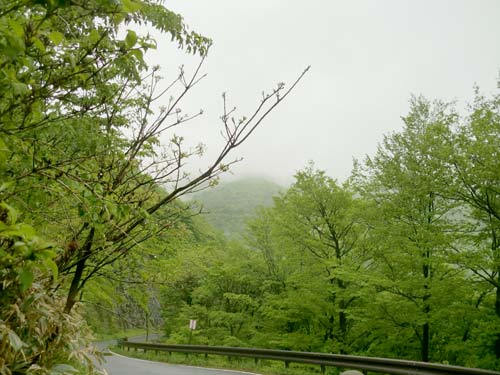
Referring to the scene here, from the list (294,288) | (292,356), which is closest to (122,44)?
(292,356)

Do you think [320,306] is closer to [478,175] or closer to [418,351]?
[418,351]

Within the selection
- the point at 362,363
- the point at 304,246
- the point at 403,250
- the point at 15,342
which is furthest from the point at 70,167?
the point at 304,246

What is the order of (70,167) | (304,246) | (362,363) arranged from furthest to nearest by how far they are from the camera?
(304,246), (362,363), (70,167)

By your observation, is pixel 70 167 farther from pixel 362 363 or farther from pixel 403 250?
pixel 403 250

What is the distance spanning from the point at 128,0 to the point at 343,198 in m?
18.9

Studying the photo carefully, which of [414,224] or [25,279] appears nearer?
[25,279]

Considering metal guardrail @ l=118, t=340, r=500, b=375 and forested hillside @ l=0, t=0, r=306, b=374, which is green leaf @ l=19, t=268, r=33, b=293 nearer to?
forested hillside @ l=0, t=0, r=306, b=374

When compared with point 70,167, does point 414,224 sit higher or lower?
higher

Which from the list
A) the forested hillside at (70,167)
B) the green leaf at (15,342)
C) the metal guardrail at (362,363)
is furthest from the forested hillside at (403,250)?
the green leaf at (15,342)

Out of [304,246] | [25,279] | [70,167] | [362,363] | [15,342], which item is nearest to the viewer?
[25,279]

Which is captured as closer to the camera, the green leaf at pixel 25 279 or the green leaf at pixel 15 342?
the green leaf at pixel 25 279

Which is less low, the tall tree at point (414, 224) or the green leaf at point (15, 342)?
the tall tree at point (414, 224)

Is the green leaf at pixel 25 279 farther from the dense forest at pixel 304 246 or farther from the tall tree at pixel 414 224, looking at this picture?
the tall tree at pixel 414 224

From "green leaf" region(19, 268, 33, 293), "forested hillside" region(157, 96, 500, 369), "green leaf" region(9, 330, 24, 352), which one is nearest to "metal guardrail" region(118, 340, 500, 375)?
"forested hillside" region(157, 96, 500, 369)
